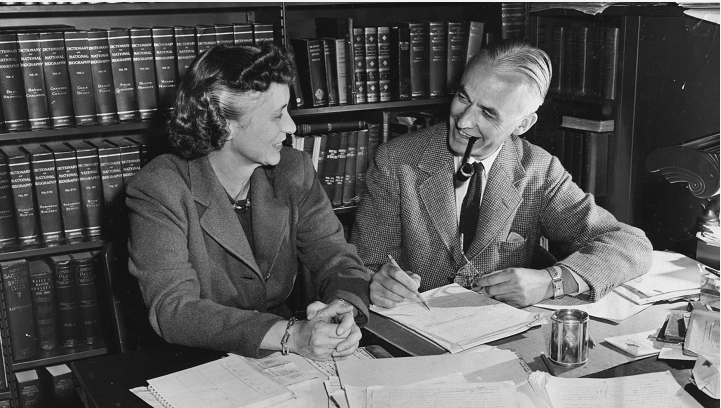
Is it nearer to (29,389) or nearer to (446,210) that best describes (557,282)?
(446,210)

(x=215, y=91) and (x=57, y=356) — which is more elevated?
(x=215, y=91)

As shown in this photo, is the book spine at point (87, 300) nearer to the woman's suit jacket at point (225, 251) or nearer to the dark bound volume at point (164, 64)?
the dark bound volume at point (164, 64)

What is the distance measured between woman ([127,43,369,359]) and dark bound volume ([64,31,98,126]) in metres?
0.73

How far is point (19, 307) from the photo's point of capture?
2.33 m

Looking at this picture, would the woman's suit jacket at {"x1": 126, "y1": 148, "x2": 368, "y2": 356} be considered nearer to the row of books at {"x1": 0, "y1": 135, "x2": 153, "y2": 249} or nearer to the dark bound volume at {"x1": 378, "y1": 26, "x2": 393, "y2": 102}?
the row of books at {"x1": 0, "y1": 135, "x2": 153, "y2": 249}

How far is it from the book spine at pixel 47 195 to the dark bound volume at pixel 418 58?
4.35 feet

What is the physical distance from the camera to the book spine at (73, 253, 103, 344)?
2385mm

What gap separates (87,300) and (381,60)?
136 centimetres

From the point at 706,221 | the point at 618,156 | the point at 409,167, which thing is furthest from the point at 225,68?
the point at 618,156

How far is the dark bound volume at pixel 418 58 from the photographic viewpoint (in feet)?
8.84

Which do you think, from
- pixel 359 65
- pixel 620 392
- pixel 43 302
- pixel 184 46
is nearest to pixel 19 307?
pixel 43 302

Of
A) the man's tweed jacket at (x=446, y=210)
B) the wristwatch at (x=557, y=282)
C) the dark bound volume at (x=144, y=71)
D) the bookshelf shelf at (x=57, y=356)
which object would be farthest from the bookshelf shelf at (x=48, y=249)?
the wristwatch at (x=557, y=282)

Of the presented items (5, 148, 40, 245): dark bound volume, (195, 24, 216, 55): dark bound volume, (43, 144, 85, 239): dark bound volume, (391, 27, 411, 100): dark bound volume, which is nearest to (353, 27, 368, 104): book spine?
(391, 27, 411, 100): dark bound volume

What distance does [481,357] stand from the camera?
128 cm
